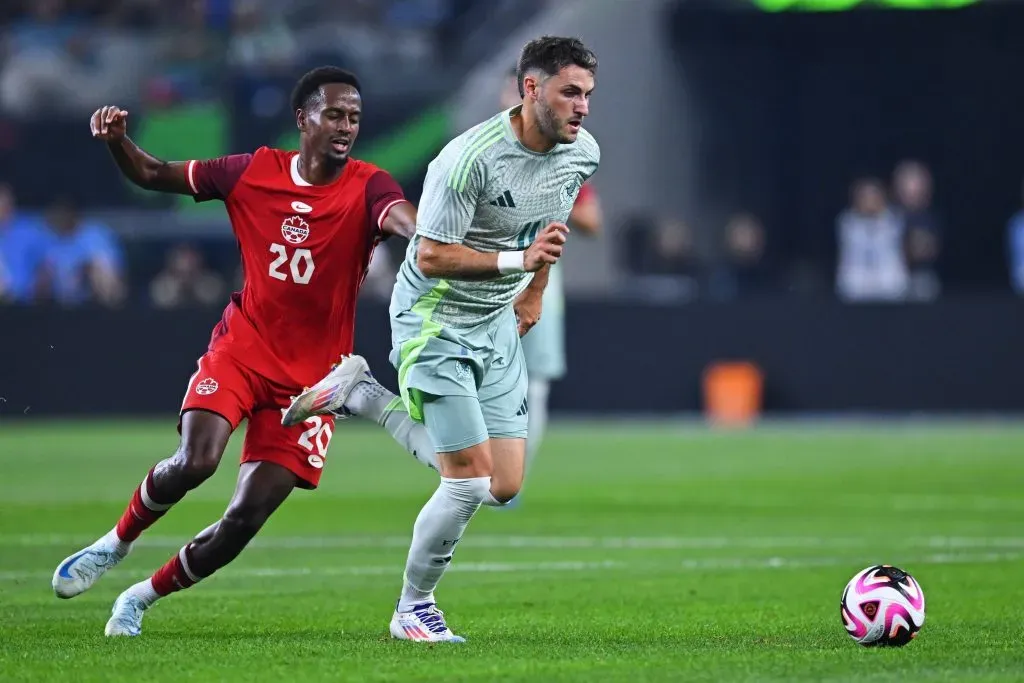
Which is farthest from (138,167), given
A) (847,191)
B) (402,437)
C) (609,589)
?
(847,191)

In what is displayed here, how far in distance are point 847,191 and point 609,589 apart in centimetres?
1944

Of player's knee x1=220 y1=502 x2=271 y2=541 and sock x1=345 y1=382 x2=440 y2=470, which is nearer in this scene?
player's knee x1=220 y1=502 x2=271 y2=541

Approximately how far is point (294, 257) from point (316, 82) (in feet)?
2.47

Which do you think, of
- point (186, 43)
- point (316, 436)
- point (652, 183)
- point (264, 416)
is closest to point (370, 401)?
point (316, 436)

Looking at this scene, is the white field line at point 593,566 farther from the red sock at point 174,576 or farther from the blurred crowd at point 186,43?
the blurred crowd at point 186,43

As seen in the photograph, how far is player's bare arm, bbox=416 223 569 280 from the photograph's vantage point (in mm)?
6816

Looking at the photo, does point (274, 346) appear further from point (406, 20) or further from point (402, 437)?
point (406, 20)

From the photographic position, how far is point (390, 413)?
7945mm

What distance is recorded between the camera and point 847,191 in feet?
90.4

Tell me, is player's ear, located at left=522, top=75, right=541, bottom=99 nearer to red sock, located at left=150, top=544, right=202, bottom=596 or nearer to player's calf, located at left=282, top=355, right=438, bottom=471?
player's calf, located at left=282, top=355, right=438, bottom=471

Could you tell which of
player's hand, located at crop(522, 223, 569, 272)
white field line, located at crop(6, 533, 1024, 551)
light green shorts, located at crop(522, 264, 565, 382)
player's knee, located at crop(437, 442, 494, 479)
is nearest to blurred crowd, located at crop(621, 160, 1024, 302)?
light green shorts, located at crop(522, 264, 565, 382)

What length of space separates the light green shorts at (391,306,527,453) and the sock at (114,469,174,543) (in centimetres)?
112

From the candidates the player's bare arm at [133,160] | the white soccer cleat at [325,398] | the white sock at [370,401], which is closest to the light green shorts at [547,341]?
the white sock at [370,401]

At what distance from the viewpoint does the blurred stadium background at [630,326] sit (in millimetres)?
8562
